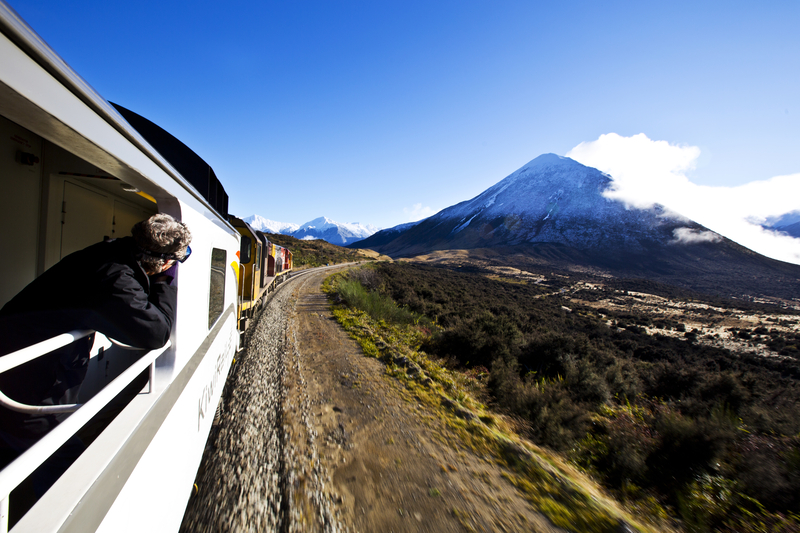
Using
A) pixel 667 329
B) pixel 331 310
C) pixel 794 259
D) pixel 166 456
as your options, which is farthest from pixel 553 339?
pixel 794 259

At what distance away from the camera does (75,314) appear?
1.38m

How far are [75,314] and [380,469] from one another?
9.33 ft

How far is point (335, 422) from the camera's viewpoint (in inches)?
156

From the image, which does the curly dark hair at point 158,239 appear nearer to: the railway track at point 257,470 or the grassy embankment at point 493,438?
the railway track at point 257,470

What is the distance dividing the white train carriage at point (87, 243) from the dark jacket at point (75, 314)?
7.8 inches

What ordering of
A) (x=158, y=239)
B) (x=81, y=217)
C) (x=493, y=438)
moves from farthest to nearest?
(x=493, y=438) → (x=81, y=217) → (x=158, y=239)

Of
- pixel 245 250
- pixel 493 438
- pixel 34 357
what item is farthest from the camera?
pixel 245 250

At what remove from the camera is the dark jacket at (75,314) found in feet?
4.34

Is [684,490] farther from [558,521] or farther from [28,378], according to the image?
[28,378]

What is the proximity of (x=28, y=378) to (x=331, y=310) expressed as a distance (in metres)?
9.44

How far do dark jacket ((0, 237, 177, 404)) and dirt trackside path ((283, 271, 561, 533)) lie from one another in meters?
2.00

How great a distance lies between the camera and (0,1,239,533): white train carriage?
3.10 ft

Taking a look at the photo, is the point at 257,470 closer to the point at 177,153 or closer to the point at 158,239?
the point at 158,239

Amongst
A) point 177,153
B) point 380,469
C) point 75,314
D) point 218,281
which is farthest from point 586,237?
point 75,314
